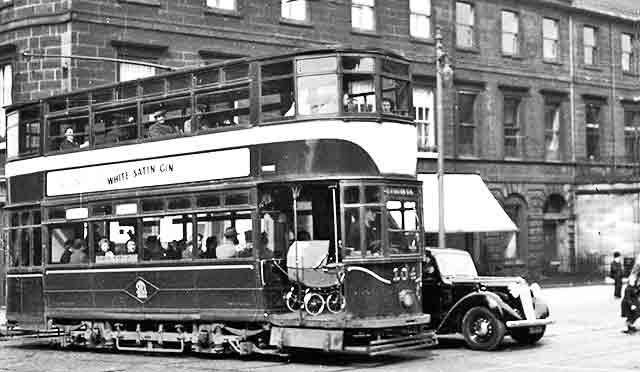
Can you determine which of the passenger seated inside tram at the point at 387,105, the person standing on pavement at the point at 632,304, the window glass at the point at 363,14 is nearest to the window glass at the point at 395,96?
the passenger seated inside tram at the point at 387,105

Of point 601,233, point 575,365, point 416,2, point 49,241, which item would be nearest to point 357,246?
point 575,365

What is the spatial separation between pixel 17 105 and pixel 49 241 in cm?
311

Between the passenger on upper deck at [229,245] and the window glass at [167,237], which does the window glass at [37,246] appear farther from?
the passenger on upper deck at [229,245]

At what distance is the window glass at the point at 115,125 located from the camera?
18.5m

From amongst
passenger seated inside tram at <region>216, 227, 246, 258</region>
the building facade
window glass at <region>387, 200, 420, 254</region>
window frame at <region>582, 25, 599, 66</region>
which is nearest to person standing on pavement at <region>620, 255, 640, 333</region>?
window glass at <region>387, 200, 420, 254</region>

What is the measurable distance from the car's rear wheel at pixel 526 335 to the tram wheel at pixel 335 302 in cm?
392

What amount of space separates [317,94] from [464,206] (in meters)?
18.5

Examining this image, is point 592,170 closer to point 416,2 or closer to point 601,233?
point 601,233

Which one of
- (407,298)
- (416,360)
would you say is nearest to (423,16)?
(407,298)

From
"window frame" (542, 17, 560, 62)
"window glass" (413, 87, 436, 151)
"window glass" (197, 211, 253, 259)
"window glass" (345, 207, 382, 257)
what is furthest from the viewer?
"window frame" (542, 17, 560, 62)

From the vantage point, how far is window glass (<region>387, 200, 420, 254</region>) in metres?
16.3

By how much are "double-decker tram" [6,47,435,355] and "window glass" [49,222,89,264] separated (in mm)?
41

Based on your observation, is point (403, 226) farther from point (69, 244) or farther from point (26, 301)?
point (26, 301)

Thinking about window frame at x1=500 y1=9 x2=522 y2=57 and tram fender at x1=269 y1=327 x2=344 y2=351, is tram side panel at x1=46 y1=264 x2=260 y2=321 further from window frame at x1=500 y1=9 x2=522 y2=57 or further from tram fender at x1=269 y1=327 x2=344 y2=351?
window frame at x1=500 y1=9 x2=522 y2=57
